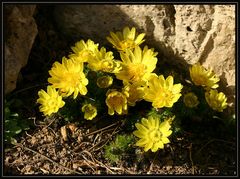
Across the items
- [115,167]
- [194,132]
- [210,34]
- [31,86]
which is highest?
[210,34]

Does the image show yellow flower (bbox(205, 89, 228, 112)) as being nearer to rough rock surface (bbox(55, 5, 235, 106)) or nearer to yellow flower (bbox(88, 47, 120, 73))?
rough rock surface (bbox(55, 5, 235, 106))

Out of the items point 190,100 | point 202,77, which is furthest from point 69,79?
point 202,77

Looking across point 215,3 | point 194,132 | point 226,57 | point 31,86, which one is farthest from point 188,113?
point 31,86

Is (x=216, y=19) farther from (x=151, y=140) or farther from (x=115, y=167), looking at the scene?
(x=115, y=167)

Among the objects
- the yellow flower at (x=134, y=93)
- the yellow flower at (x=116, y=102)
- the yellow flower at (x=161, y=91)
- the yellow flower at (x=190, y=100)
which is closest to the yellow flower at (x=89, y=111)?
the yellow flower at (x=116, y=102)

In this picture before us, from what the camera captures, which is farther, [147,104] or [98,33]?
[98,33]

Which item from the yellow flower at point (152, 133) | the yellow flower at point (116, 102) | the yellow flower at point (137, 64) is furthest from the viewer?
the yellow flower at point (137, 64)

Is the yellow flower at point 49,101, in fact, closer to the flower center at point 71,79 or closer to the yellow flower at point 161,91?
the flower center at point 71,79
